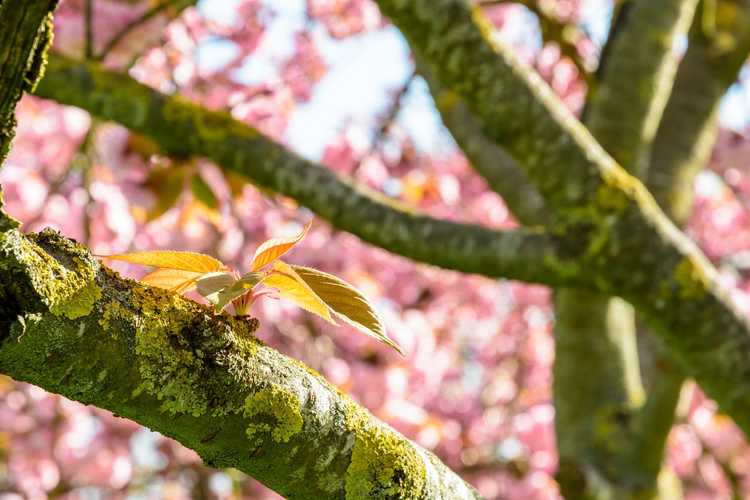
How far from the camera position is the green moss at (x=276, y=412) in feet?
1.87

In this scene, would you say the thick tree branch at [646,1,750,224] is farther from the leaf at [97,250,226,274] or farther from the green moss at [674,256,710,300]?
the leaf at [97,250,226,274]

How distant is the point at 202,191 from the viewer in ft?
5.87

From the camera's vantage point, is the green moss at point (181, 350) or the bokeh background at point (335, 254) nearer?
the green moss at point (181, 350)

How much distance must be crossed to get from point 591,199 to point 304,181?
0.48 m

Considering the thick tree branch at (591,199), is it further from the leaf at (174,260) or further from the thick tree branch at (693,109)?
the thick tree branch at (693,109)

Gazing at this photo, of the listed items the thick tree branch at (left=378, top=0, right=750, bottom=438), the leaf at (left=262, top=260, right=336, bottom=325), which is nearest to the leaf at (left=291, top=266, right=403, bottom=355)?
the leaf at (left=262, top=260, right=336, bottom=325)

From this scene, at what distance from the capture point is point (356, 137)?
4633 millimetres

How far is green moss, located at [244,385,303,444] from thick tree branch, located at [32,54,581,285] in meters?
0.87

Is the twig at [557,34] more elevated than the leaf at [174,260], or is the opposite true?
the leaf at [174,260]

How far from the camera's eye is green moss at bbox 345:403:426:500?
2.06ft

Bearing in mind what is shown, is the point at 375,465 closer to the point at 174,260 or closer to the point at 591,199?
the point at 174,260

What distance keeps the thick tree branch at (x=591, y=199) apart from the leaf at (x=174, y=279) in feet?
2.92

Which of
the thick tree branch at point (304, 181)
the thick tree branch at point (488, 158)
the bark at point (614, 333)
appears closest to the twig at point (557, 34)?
the bark at point (614, 333)

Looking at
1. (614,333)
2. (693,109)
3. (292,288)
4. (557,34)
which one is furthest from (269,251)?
Answer: (693,109)
